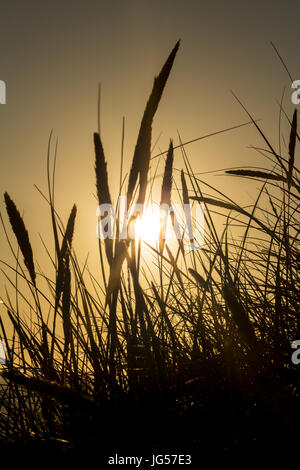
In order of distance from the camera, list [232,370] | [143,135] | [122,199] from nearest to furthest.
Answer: [143,135] → [232,370] → [122,199]

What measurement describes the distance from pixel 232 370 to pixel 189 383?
101mm

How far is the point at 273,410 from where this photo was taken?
2.36ft

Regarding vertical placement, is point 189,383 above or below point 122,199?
below

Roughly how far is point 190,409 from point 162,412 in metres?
0.06

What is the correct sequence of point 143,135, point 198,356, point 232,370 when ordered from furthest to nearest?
point 198,356, point 232,370, point 143,135
